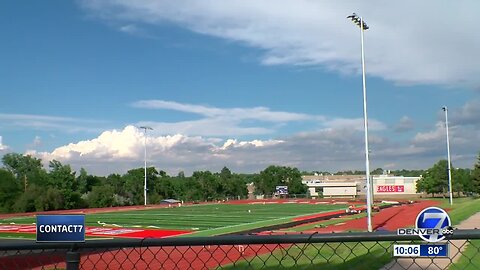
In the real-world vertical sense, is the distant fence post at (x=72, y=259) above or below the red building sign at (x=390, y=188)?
above

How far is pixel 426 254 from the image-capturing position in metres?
3.11

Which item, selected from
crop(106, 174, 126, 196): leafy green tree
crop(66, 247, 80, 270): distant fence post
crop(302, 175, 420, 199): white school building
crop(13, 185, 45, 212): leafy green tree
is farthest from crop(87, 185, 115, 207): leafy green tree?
crop(66, 247, 80, 270): distant fence post

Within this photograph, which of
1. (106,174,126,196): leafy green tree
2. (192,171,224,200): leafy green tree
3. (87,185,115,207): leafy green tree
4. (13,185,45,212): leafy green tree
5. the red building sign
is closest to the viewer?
(13,185,45,212): leafy green tree

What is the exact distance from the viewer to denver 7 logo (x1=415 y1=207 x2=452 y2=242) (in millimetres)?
3090

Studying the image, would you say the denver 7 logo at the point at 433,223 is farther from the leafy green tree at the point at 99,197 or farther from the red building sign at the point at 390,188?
the red building sign at the point at 390,188

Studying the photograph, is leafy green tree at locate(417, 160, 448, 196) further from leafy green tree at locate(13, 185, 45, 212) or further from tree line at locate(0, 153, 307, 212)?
leafy green tree at locate(13, 185, 45, 212)

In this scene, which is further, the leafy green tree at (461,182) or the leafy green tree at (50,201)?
the leafy green tree at (461,182)

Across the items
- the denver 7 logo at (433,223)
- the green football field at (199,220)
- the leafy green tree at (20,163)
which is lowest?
the green football field at (199,220)

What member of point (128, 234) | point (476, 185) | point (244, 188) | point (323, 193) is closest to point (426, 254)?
point (128, 234)

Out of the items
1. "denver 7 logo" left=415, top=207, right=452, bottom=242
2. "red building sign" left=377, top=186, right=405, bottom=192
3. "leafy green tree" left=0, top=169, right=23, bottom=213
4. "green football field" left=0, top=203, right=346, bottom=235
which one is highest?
"denver 7 logo" left=415, top=207, right=452, bottom=242

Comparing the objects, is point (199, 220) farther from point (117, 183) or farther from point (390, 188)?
point (390, 188)

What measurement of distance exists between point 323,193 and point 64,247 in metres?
146

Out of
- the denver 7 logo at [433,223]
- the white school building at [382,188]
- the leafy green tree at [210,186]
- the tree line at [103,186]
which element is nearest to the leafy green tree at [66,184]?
the tree line at [103,186]

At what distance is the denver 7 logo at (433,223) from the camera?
3.09 meters
